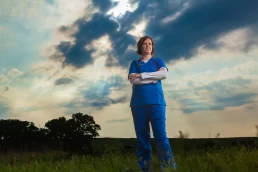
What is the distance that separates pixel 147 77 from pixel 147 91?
0.79ft

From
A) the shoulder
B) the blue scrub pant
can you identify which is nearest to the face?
the shoulder

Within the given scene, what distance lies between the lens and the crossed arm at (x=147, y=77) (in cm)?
638

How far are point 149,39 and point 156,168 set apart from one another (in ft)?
12.4

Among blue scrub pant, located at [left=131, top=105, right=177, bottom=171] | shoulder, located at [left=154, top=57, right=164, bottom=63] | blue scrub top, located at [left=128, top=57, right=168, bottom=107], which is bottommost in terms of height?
blue scrub pant, located at [left=131, top=105, right=177, bottom=171]

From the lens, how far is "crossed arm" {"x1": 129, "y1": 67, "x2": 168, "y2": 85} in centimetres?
638

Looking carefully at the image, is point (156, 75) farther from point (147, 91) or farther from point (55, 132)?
point (55, 132)

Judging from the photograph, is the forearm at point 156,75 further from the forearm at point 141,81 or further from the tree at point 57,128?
the tree at point 57,128

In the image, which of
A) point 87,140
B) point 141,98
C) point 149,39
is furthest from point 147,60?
point 87,140

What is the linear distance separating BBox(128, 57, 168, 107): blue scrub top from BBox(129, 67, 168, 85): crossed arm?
0.07 meters

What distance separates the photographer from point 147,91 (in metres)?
6.36

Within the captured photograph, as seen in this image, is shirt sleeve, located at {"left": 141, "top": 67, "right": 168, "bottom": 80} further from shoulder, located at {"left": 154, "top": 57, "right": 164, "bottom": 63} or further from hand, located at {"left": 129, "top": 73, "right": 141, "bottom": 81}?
shoulder, located at {"left": 154, "top": 57, "right": 164, "bottom": 63}

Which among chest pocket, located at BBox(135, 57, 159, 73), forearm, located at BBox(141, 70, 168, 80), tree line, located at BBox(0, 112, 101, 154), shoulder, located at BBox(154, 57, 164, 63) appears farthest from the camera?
tree line, located at BBox(0, 112, 101, 154)

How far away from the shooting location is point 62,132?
58.2 feet

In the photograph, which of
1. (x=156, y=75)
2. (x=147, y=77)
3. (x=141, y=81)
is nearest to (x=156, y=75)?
(x=156, y=75)
